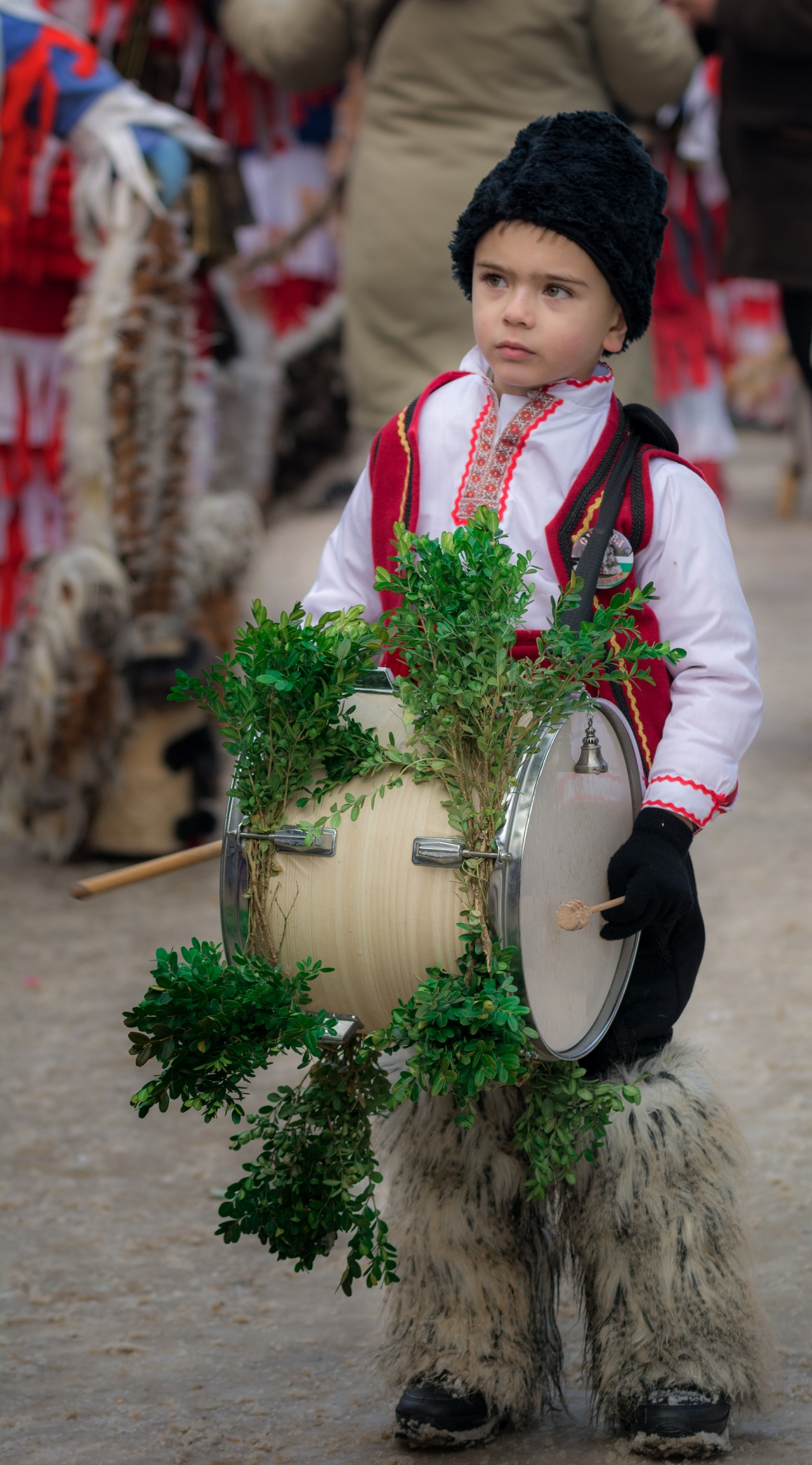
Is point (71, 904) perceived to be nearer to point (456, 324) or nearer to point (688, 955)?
point (456, 324)

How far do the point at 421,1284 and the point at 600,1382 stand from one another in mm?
209

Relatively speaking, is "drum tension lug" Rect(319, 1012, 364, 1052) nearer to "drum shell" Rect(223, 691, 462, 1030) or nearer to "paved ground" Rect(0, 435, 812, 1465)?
"drum shell" Rect(223, 691, 462, 1030)

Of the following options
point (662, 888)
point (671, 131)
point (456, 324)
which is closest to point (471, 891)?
point (662, 888)

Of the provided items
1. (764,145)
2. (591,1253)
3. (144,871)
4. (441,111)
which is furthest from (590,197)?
(764,145)

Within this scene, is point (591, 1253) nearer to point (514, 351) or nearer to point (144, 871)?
point (144, 871)

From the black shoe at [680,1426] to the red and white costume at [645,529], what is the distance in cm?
58

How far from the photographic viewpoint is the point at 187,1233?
8.03ft

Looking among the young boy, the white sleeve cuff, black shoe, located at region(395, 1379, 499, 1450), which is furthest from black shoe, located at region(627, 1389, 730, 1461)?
the white sleeve cuff

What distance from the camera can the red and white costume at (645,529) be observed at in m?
1.77

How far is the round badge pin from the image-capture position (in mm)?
1779

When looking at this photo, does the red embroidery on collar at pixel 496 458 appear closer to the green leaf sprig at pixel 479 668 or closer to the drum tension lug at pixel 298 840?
the green leaf sprig at pixel 479 668

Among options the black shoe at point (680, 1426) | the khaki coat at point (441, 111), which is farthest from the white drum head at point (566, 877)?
the khaki coat at point (441, 111)

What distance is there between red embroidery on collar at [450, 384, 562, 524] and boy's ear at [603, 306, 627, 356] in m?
0.09

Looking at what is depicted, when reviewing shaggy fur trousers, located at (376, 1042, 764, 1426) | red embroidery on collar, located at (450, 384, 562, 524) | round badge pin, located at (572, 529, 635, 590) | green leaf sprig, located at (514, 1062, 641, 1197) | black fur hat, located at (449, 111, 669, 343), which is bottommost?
shaggy fur trousers, located at (376, 1042, 764, 1426)
